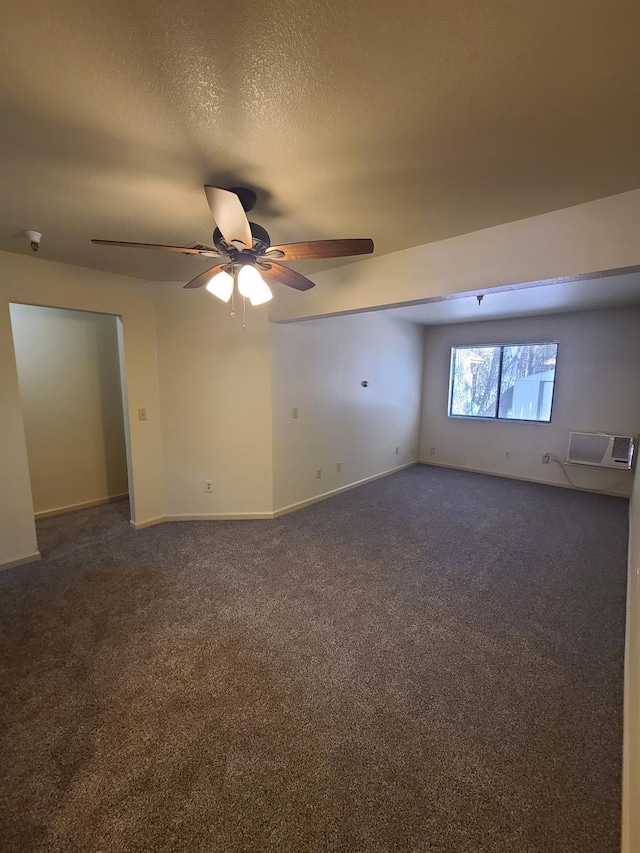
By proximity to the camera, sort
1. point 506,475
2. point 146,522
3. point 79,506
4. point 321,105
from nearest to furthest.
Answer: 1. point 321,105
2. point 146,522
3. point 79,506
4. point 506,475

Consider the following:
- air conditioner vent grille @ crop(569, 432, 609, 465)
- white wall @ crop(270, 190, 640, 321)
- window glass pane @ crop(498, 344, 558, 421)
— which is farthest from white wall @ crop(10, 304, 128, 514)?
air conditioner vent grille @ crop(569, 432, 609, 465)

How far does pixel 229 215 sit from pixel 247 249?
0.31m

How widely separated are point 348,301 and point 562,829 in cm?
306

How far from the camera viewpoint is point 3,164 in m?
1.53

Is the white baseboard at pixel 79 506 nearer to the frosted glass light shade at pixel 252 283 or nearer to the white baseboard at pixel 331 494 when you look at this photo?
the white baseboard at pixel 331 494

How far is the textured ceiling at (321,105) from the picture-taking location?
3.11 feet

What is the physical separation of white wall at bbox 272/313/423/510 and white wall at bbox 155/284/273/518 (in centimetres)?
18

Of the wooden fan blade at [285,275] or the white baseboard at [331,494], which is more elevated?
the wooden fan blade at [285,275]

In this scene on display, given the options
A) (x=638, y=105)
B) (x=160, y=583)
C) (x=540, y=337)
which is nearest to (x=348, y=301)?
(x=638, y=105)

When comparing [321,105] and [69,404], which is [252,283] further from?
[69,404]

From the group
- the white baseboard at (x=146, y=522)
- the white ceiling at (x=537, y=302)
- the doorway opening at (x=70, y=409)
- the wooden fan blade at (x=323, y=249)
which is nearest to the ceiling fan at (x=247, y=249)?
the wooden fan blade at (x=323, y=249)

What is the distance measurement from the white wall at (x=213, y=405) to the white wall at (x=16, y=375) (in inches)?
5.1

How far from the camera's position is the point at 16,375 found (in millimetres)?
2857

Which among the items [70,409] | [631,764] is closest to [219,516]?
[70,409]
